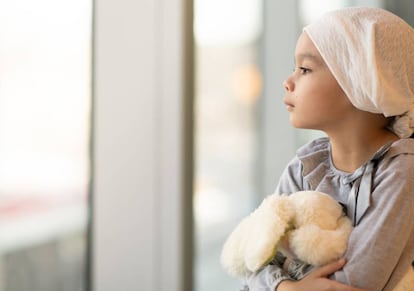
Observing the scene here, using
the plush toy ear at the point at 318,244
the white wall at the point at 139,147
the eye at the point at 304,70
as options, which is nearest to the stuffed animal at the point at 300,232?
the plush toy ear at the point at 318,244

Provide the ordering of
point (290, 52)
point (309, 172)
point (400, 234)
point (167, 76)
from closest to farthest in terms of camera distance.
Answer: point (400, 234)
point (309, 172)
point (167, 76)
point (290, 52)

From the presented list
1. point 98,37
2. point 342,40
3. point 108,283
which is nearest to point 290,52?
point 98,37

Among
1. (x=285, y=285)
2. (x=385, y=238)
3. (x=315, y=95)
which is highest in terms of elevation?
(x=315, y=95)

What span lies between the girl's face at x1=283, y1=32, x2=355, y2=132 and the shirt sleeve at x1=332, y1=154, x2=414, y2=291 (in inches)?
5.9

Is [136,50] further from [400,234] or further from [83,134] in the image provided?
[400,234]

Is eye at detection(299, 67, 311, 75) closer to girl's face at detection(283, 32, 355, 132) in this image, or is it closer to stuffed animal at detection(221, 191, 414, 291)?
girl's face at detection(283, 32, 355, 132)

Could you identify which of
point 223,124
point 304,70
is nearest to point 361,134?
point 304,70

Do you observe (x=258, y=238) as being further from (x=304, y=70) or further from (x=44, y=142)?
(x=44, y=142)

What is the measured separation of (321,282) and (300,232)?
89 millimetres

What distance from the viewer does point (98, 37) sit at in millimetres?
1369

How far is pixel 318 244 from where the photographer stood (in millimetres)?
917

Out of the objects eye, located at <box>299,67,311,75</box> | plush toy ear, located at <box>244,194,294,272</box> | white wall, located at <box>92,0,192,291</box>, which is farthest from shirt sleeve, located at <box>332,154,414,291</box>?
white wall, located at <box>92,0,192,291</box>

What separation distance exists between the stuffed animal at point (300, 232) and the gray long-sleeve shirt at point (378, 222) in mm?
22

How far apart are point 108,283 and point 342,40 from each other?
844 millimetres
